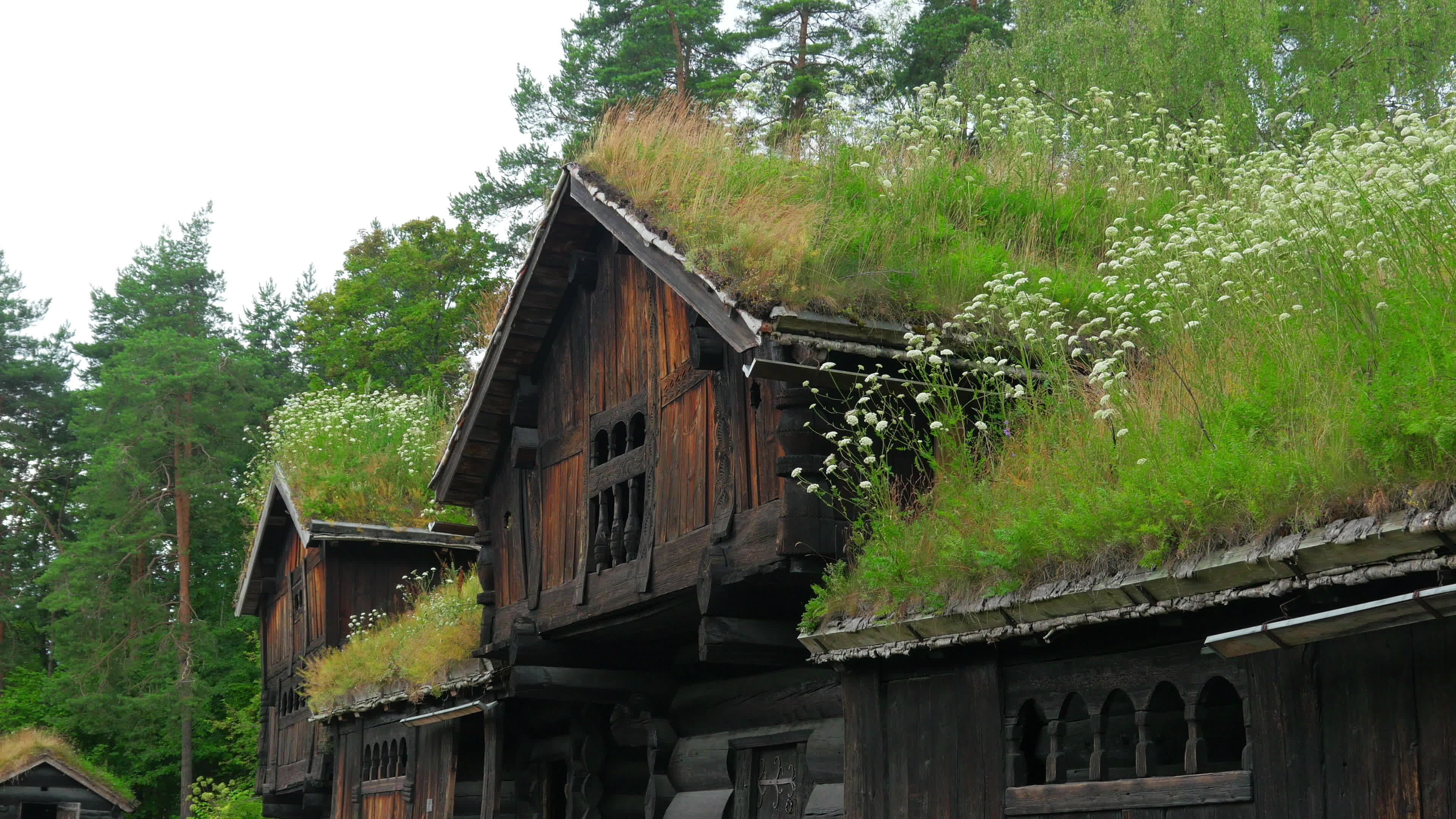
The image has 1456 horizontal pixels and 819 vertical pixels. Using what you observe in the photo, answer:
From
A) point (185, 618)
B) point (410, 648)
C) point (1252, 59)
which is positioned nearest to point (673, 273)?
point (410, 648)

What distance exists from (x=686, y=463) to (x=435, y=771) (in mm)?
7498

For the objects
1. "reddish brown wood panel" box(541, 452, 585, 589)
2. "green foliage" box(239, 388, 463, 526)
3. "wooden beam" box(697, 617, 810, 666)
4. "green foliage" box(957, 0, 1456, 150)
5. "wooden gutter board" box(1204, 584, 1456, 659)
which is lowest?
"wooden gutter board" box(1204, 584, 1456, 659)

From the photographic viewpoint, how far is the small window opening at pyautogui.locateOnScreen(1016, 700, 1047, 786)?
276 inches

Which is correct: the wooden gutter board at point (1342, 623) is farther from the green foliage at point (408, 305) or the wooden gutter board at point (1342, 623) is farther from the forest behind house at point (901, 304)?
the green foliage at point (408, 305)

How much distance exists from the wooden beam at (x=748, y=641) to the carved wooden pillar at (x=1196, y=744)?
341 centimetres

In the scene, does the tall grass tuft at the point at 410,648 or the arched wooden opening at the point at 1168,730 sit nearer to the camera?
the arched wooden opening at the point at 1168,730

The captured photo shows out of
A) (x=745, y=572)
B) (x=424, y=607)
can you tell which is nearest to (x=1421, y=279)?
(x=745, y=572)

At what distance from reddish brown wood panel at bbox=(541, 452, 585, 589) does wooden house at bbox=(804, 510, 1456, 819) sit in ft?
13.7

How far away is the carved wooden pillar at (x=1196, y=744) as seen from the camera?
597 cm

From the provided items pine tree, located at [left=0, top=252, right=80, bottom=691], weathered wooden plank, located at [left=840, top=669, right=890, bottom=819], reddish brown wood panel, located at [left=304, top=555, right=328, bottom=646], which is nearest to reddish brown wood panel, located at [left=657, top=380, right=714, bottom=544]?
weathered wooden plank, located at [left=840, top=669, right=890, bottom=819]

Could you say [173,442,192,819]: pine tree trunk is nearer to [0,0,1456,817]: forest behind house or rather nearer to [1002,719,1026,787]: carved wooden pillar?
[0,0,1456,817]: forest behind house

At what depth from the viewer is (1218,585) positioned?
544 centimetres

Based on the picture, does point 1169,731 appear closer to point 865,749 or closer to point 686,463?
point 865,749

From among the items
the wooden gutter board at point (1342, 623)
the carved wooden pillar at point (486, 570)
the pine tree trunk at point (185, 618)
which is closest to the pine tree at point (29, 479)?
the pine tree trunk at point (185, 618)
